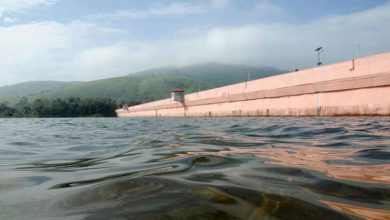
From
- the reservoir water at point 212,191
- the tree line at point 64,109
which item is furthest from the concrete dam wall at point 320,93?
the tree line at point 64,109

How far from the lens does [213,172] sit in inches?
98.8

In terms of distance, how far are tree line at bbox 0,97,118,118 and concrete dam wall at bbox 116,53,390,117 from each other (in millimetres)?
76428

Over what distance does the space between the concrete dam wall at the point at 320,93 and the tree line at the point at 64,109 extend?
76428mm

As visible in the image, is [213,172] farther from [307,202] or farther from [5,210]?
[5,210]

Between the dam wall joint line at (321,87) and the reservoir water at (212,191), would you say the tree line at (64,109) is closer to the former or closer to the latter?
the dam wall joint line at (321,87)

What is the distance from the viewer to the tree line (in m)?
98.9

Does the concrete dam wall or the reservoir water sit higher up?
the concrete dam wall

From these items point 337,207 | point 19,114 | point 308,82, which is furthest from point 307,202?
point 19,114

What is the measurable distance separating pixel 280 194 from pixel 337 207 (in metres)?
0.30

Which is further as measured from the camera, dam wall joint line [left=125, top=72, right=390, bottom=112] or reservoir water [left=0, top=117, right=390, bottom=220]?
dam wall joint line [left=125, top=72, right=390, bottom=112]

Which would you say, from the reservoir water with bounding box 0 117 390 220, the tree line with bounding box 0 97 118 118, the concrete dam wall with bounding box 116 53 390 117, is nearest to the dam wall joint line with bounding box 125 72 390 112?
the concrete dam wall with bounding box 116 53 390 117

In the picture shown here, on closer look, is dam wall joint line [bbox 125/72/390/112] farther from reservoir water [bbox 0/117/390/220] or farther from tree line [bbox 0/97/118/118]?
tree line [bbox 0/97/118/118]

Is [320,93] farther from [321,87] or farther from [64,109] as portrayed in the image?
[64,109]

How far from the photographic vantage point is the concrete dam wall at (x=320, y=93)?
1723 centimetres
